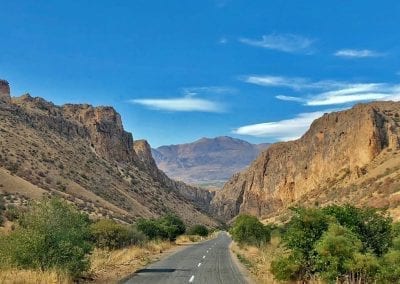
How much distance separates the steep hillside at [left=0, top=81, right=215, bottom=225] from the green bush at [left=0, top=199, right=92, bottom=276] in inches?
1545

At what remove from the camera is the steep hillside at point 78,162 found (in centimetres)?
6962

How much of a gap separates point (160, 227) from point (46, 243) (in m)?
37.4

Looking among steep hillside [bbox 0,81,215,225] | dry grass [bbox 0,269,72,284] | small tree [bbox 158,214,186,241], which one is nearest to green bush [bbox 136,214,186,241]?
small tree [bbox 158,214,186,241]

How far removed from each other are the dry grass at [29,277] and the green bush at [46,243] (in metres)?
0.63

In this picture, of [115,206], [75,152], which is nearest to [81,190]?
[115,206]

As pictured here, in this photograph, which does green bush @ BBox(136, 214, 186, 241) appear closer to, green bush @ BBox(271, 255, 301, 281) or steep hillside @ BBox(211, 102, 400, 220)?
steep hillside @ BBox(211, 102, 400, 220)

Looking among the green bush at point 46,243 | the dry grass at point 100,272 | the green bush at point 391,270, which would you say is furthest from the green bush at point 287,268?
the green bush at point 46,243

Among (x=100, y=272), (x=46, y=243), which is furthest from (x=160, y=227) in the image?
(x=46, y=243)

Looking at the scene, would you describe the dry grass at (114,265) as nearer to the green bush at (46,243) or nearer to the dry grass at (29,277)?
the green bush at (46,243)

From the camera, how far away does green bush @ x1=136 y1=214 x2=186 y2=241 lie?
49.0 meters

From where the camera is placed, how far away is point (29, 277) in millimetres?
14414

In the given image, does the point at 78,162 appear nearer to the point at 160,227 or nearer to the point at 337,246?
the point at 160,227

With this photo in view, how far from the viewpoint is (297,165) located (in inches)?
5039

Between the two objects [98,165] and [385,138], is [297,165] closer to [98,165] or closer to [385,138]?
[385,138]
